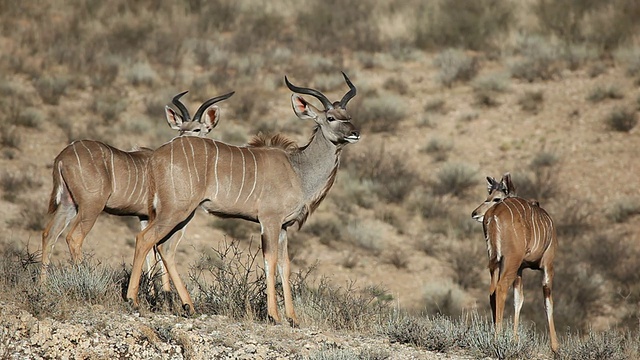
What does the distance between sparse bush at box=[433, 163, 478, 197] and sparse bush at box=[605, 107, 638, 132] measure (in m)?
3.88

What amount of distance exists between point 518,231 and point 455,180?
34.8 feet

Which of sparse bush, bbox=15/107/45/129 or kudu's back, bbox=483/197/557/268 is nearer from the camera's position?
kudu's back, bbox=483/197/557/268

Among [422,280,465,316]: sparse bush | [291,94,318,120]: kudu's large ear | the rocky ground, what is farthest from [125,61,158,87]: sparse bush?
the rocky ground

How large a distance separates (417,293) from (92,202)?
318 inches

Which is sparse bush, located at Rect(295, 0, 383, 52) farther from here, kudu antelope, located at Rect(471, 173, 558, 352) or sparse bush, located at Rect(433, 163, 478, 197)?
kudu antelope, located at Rect(471, 173, 558, 352)

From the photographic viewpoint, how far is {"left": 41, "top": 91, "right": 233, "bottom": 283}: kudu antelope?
37.3ft

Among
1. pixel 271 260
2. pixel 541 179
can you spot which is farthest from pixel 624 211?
pixel 271 260

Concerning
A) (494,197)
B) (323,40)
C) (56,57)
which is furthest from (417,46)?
(494,197)

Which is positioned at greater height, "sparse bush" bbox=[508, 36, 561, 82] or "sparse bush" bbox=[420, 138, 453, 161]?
"sparse bush" bbox=[508, 36, 561, 82]

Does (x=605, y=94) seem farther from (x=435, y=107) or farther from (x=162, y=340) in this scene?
(x=162, y=340)

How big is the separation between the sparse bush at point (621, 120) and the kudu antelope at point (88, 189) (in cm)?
1404

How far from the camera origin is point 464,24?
93.6 ft

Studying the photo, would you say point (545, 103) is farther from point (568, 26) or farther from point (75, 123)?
point (75, 123)

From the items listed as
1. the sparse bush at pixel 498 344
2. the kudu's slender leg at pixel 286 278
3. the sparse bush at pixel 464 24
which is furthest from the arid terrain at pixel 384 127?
the sparse bush at pixel 498 344
